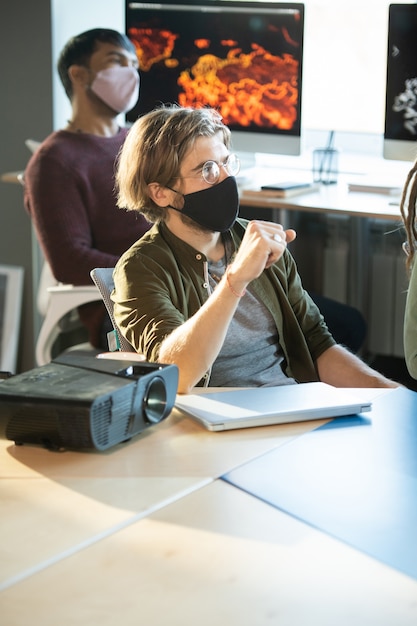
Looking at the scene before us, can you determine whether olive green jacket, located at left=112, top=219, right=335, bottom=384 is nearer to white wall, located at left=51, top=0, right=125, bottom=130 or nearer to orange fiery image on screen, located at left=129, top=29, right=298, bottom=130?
orange fiery image on screen, located at left=129, top=29, right=298, bottom=130

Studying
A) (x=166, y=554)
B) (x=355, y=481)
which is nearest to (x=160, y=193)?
(x=355, y=481)

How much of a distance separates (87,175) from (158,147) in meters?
1.13

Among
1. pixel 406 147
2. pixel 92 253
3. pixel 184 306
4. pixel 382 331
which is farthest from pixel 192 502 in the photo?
pixel 382 331

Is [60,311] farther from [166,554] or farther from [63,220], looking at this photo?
[166,554]

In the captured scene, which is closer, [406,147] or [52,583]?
[52,583]

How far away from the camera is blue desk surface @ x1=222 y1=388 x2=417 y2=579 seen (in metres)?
1.23

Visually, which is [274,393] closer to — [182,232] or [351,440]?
[351,440]

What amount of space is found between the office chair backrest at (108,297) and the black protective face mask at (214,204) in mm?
240

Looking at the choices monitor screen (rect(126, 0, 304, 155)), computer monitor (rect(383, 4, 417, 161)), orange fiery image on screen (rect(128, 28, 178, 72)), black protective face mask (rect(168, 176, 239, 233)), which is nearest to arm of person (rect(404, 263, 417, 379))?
black protective face mask (rect(168, 176, 239, 233))

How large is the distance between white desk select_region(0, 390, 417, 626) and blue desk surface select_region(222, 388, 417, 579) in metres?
0.02

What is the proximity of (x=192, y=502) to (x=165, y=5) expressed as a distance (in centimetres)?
292

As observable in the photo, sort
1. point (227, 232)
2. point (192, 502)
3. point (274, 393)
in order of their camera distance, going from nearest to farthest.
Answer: point (192, 502) < point (274, 393) < point (227, 232)

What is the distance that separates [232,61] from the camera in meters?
3.72

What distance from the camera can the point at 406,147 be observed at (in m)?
3.45
